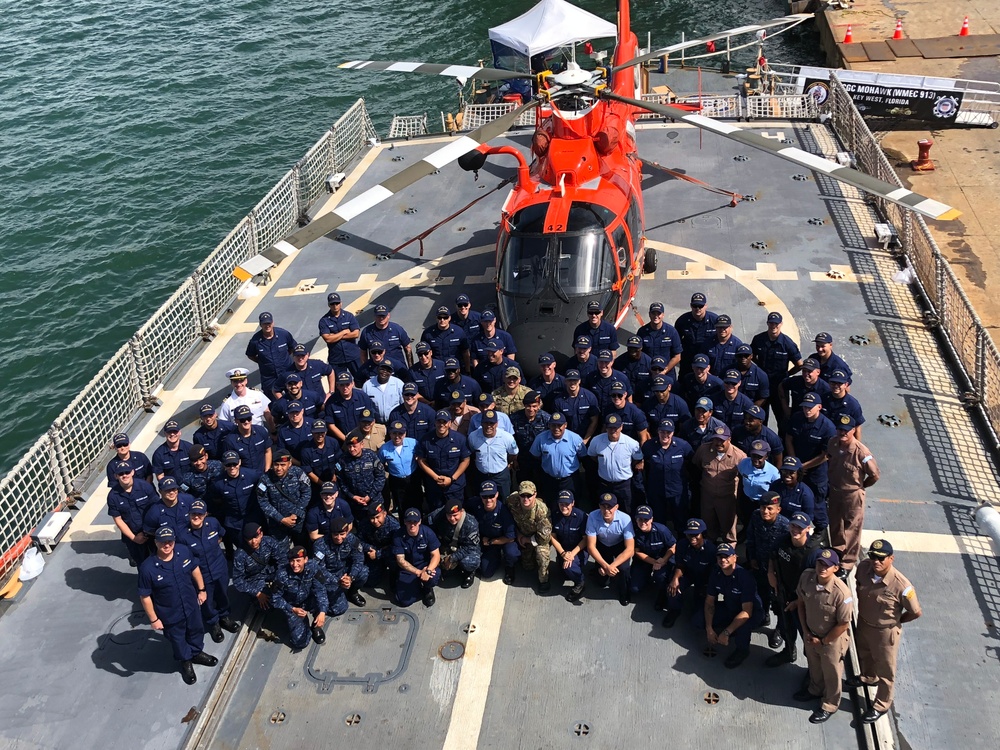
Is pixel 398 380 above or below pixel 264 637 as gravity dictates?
above

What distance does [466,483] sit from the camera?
9.80m

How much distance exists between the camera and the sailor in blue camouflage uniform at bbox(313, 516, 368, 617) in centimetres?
888

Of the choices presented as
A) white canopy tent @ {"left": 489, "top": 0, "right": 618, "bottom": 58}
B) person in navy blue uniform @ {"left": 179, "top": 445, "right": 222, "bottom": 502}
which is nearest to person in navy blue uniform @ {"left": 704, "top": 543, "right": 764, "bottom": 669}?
person in navy blue uniform @ {"left": 179, "top": 445, "right": 222, "bottom": 502}

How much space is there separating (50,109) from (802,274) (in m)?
27.9

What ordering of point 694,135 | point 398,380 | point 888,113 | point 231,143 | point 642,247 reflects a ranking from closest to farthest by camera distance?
point 398,380 < point 642,247 < point 694,135 < point 888,113 < point 231,143

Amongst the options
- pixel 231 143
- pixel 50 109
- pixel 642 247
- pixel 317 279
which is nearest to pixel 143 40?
pixel 50 109

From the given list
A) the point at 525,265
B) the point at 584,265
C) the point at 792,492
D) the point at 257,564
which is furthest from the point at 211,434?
the point at 792,492

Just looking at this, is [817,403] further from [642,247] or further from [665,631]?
[642,247]

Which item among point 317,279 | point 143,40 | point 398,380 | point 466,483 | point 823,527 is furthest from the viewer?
point 143,40

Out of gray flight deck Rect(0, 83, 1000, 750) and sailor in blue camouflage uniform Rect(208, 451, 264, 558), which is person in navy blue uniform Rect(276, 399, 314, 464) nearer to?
sailor in blue camouflage uniform Rect(208, 451, 264, 558)

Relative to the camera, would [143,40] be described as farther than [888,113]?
Yes

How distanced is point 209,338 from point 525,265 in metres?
5.50

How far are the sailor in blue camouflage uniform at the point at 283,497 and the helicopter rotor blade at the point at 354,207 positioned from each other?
89.4 inches

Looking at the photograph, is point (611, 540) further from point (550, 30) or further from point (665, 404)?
point (550, 30)
